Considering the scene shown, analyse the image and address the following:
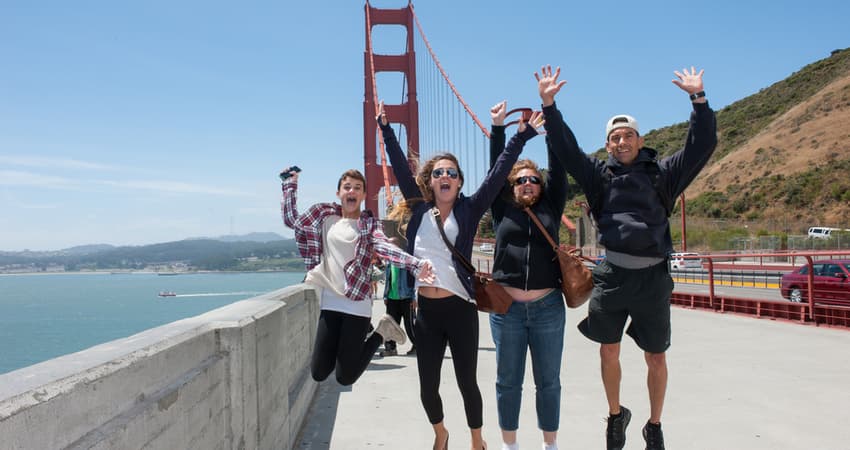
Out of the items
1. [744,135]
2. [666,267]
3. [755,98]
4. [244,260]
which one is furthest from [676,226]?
[244,260]

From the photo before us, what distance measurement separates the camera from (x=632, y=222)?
3.21 m

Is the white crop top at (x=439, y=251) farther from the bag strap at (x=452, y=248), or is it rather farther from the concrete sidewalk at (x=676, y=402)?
the concrete sidewalk at (x=676, y=402)

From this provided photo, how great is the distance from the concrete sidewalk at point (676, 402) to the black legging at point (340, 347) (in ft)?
1.43

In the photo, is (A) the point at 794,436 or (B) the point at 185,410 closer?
(B) the point at 185,410

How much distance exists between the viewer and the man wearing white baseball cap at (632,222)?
10.6 ft

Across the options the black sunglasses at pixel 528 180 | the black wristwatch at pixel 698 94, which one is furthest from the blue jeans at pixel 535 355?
the black wristwatch at pixel 698 94

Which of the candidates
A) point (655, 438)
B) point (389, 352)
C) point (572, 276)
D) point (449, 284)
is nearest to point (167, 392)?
point (449, 284)

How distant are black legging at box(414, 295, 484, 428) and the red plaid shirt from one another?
0.44 m

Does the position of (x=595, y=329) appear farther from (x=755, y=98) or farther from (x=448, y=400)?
(x=755, y=98)

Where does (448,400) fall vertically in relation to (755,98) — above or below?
below

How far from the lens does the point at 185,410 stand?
6.67 ft

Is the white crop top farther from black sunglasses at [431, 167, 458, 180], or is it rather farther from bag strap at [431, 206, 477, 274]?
black sunglasses at [431, 167, 458, 180]

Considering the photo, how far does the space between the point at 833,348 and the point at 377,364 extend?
4.65m

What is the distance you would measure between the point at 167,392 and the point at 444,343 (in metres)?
1.68
